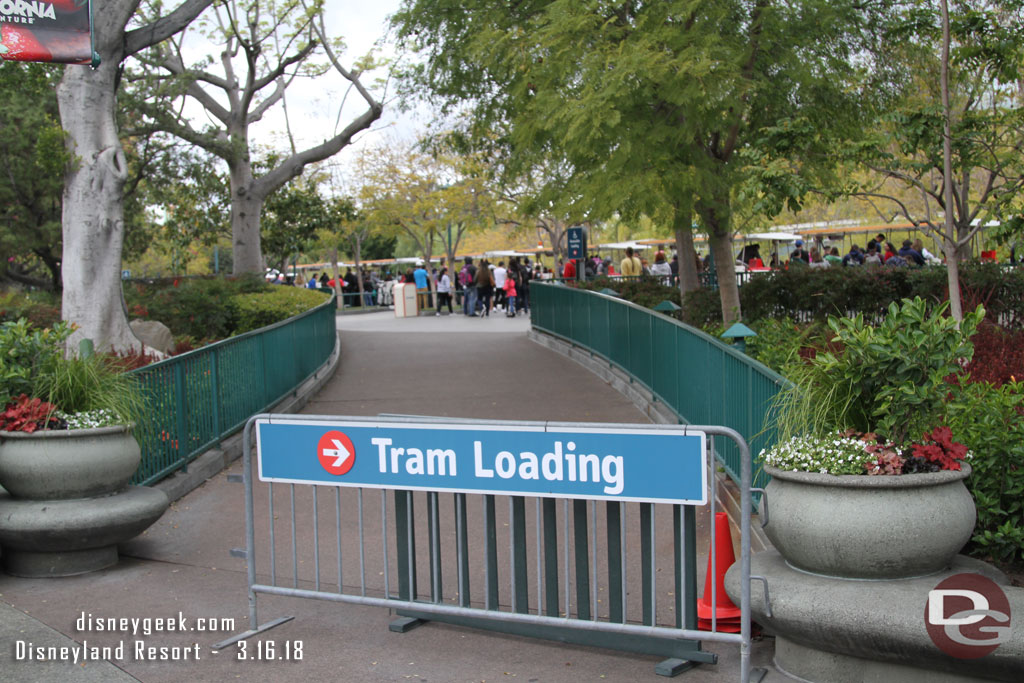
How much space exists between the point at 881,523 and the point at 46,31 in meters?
8.28

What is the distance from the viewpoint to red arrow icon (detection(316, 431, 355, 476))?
5828 millimetres

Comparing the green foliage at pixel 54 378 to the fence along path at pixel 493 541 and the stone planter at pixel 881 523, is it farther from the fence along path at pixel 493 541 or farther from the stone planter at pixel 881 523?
the stone planter at pixel 881 523

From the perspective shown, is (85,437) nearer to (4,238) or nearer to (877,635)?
(877,635)

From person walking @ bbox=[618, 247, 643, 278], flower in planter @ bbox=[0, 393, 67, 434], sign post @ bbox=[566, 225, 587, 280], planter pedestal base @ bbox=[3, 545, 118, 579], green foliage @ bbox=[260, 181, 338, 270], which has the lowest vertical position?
planter pedestal base @ bbox=[3, 545, 118, 579]

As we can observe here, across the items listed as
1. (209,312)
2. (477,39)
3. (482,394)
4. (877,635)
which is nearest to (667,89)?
(477,39)

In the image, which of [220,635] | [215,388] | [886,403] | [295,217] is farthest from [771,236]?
[220,635]

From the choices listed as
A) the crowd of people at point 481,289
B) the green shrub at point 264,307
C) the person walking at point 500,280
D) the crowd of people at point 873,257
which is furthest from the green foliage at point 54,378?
the person walking at point 500,280

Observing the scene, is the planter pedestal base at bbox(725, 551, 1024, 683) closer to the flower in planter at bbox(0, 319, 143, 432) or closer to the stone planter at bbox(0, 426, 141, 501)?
the stone planter at bbox(0, 426, 141, 501)

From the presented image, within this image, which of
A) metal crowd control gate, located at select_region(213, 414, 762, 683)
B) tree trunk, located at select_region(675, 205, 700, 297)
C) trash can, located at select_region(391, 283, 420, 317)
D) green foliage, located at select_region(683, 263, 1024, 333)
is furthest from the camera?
trash can, located at select_region(391, 283, 420, 317)

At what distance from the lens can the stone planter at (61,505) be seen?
272 inches

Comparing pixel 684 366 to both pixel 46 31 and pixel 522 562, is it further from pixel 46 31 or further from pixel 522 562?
pixel 46 31

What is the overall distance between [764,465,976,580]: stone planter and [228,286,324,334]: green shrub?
51.3 ft

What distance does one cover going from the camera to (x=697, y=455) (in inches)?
200

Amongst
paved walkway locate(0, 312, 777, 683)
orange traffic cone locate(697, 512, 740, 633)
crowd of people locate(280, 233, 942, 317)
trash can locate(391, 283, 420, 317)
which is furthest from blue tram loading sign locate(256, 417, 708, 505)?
trash can locate(391, 283, 420, 317)
